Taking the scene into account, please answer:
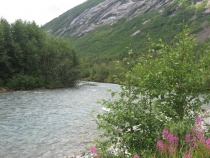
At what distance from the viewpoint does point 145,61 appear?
810cm

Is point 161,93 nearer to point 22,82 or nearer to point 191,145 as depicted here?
point 191,145

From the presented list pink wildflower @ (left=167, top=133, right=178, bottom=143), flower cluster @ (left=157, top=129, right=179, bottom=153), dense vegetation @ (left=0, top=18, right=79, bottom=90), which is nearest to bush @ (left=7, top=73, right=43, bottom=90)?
dense vegetation @ (left=0, top=18, right=79, bottom=90)

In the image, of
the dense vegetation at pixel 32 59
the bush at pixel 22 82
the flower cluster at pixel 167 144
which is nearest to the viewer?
the flower cluster at pixel 167 144

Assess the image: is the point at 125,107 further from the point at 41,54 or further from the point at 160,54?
the point at 41,54

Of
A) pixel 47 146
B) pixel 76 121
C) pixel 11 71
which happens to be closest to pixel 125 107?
pixel 47 146

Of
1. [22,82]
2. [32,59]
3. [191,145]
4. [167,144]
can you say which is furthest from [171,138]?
[32,59]

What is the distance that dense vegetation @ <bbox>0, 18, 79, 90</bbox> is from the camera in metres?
51.9

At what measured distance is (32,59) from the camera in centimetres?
5744

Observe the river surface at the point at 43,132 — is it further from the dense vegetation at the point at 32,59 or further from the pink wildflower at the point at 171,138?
the dense vegetation at the point at 32,59

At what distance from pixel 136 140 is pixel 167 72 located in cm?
247

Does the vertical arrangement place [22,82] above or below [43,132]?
above

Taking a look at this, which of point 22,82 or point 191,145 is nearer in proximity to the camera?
point 191,145

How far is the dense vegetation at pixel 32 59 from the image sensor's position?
51.9 metres

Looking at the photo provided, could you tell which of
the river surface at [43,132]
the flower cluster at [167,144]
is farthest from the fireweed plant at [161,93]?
the river surface at [43,132]
